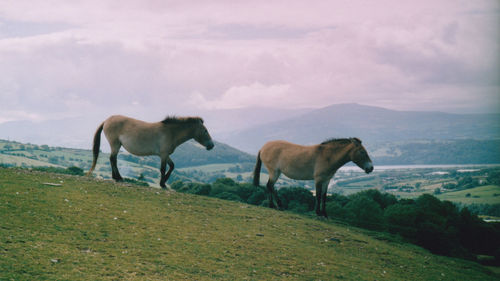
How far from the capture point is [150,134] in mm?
18203

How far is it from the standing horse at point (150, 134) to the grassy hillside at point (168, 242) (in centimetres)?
170

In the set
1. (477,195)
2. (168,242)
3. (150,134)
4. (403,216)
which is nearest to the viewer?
(168,242)

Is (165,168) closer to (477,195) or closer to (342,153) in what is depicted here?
(342,153)

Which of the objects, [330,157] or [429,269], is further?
[330,157]

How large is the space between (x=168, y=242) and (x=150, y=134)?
7800 millimetres

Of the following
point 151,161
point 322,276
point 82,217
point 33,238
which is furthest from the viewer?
point 151,161

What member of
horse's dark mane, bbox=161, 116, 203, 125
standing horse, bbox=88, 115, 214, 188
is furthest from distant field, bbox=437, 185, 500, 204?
standing horse, bbox=88, 115, 214, 188

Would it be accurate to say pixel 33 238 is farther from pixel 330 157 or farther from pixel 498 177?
pixel 498 177

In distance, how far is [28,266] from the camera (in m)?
8.44

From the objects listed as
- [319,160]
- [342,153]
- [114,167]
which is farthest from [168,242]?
[342,153]

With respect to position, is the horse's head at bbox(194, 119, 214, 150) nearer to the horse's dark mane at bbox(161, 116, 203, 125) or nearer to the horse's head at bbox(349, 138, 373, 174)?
the horse's dark mane at bbox(161, 116, 203, 125)

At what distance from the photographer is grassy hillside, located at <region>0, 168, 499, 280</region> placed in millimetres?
9258

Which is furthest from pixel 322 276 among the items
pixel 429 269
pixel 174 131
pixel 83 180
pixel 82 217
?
pixel 83 180

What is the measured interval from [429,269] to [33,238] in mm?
12376
